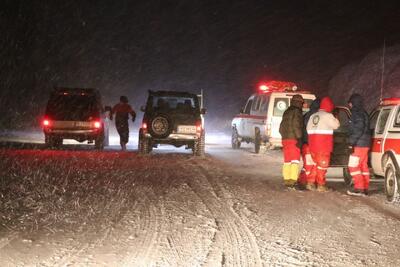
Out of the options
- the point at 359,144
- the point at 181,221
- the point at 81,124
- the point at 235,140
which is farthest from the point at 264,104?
the point at 181,221

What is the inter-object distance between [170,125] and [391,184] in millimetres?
7651

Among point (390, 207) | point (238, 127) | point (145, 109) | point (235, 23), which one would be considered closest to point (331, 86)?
point (238, 127)

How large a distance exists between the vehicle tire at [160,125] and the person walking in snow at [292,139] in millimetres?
5599

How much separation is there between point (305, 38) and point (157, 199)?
38.3 meters

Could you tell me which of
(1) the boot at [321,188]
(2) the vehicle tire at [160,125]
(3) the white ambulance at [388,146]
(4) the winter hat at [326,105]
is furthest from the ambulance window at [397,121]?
(2) the vehicle tire at [160,125]

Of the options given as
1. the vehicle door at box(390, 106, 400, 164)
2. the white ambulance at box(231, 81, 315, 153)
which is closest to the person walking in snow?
the vehicle door at box(390, 106, 400, 164)

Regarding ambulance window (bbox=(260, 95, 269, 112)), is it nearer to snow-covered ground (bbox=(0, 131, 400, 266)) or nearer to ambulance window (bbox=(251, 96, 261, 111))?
ambulance window (bbox=(251, 96, 261, 111))

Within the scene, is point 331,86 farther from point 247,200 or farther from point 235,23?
point 235,23

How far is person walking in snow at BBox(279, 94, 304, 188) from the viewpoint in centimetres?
1037

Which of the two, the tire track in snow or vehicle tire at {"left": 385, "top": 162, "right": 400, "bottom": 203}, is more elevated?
vehicle tire at {"left": 385, "top": 162, "right": 400, "bottom": 203}

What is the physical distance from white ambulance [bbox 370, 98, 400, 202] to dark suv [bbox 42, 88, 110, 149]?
9997 mm

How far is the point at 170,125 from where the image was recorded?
15.6 meters

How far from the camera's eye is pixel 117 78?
5566 centimetres

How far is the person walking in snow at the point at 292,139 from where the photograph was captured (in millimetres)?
10367
